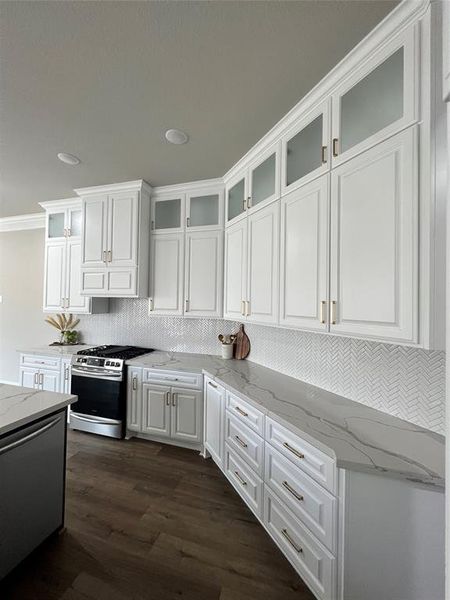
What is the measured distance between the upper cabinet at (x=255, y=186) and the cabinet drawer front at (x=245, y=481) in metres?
1.90

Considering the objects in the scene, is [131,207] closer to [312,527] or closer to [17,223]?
[17,223]

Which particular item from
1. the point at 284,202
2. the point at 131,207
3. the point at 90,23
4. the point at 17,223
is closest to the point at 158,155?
the point at 131,207

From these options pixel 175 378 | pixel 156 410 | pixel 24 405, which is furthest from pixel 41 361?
pixel 24 405

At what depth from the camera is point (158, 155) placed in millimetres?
2248

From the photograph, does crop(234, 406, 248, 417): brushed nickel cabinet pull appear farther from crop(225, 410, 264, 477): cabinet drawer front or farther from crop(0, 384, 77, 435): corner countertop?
crop(0, 384, 77, 435): corner countertop

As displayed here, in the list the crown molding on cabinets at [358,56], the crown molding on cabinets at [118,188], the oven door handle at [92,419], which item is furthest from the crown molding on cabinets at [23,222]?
the crown molding on cabinets at [358,56]

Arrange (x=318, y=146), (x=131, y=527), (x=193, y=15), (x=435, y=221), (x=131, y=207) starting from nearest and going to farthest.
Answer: (x=435, y=221)
(x=193, y=15)
(x=318, y=146)
(x=131, y=527)
(x=131, y=207)

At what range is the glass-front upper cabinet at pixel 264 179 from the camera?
6.12ft

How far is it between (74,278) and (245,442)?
2.83 meters

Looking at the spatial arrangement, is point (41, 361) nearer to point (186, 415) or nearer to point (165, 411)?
point (165, 411)

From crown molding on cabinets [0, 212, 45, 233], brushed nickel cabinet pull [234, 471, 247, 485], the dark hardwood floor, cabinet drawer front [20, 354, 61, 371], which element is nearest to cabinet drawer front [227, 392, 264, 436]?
brushed nickel cabinet pull [234, 471, 247, 485]

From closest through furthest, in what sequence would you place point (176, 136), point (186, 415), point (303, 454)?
1. point (303, 454)
2. point (176, 136)
3. point (186, 415)

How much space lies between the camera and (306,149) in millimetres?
1609

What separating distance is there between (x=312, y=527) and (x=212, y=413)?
1.16 metres
